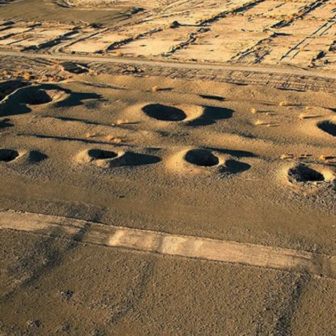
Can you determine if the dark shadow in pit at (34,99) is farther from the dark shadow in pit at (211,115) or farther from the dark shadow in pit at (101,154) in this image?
the dark shadow in pit at (101,154)

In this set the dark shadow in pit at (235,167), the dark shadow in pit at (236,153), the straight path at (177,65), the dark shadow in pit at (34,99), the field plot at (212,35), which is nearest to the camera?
the dark shadow in pit at (235,167)

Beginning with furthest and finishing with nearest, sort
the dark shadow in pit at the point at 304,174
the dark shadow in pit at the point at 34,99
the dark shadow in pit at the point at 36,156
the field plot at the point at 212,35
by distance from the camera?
the field plot at the point at 212,35 < the dark shadow in pit at the point at 34,99 < the dark shadow in pit at the point at 36,156 < the dark shadow in pit at the point at 304,174

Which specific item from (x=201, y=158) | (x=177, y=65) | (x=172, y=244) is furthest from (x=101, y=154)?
(x=177, y=65)

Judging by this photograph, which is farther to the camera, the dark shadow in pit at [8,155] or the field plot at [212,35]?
the field plot at [212,35]

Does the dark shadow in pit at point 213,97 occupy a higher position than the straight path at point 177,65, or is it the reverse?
the dark shadow in pit at point 213,97

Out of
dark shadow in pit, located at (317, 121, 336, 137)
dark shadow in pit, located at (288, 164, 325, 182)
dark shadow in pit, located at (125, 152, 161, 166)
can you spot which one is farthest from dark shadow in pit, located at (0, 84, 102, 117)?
dark shadow in pit, located at (288, 164, 325, 182)

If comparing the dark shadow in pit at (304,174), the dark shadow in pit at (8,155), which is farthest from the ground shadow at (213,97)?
the dark shadow in pit at (8,155)

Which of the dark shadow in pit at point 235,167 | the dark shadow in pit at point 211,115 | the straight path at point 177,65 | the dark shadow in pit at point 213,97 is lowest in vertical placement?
the straight path at point 177,65
